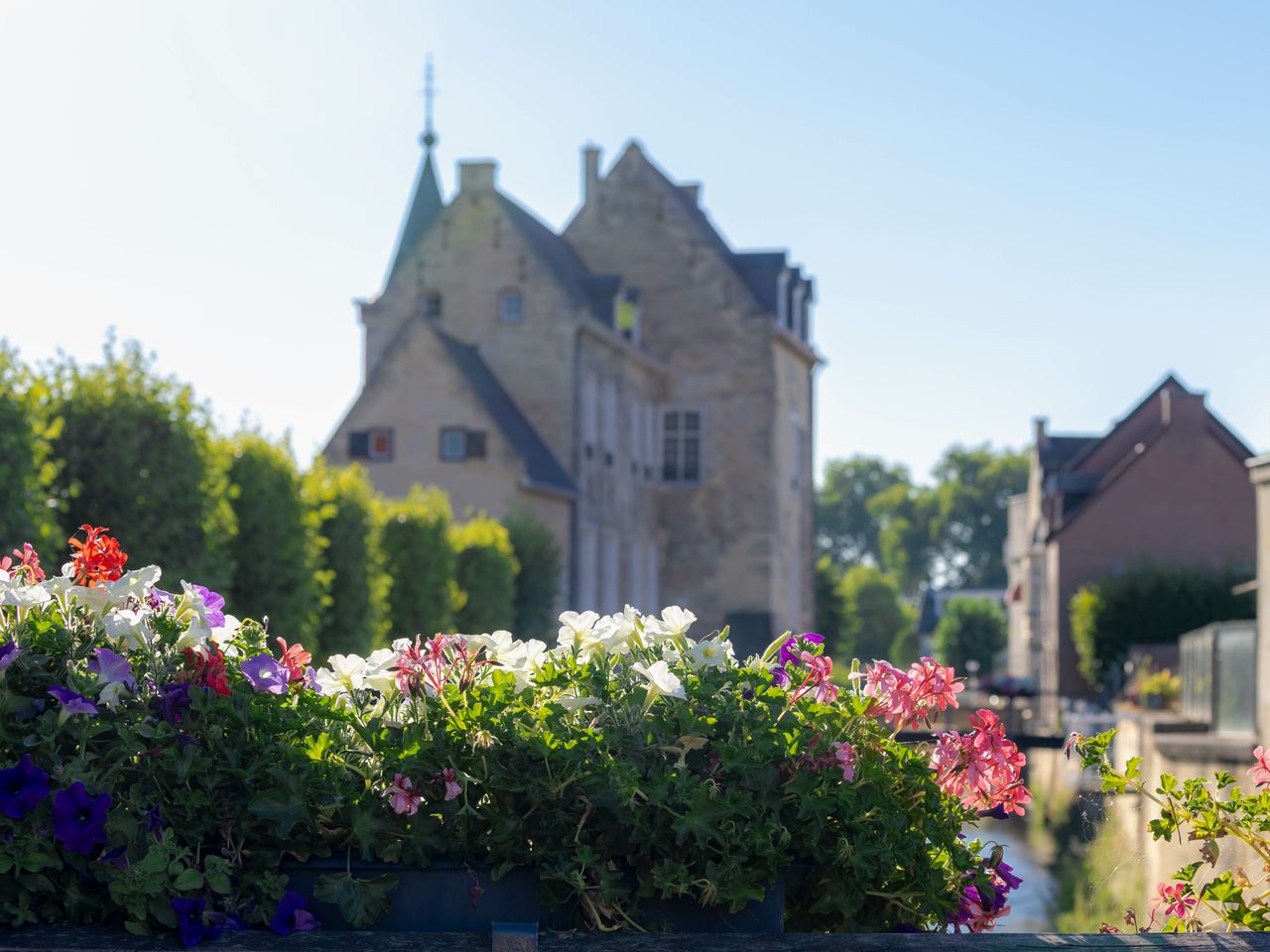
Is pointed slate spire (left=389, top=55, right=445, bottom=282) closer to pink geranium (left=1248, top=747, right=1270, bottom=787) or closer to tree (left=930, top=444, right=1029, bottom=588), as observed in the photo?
pink geranium (left=1248, top=747, right=1270, bottom=787)

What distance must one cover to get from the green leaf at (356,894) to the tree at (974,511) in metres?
125

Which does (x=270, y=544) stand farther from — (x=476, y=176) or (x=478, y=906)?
(x=476, y=176)

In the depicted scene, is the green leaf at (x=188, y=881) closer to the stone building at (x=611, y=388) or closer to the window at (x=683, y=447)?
the stone building at (x=611, y=388)

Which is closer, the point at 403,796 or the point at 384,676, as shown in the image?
the point at 403,796

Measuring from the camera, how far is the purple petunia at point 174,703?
147 inches

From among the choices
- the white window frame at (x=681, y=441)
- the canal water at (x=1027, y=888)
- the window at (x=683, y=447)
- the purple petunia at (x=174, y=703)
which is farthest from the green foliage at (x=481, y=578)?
the purple petunia at (x=174, y=703)

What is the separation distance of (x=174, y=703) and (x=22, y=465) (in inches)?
424

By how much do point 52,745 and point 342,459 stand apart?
116ft

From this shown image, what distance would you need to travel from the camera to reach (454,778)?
12.2ft

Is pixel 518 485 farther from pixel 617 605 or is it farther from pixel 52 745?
pixel 52 745

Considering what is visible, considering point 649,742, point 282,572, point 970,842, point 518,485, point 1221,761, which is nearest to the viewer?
point 649,742

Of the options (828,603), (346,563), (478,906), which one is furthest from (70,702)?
(828,603)

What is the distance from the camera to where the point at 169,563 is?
54.4ft

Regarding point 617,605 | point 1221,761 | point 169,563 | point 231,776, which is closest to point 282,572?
point 169,563
